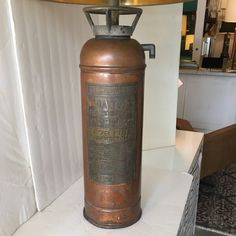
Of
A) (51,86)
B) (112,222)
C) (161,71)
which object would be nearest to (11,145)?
(51,86)

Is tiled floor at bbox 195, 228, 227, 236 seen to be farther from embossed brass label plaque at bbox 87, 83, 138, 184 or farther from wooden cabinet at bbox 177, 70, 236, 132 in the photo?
wooden cabinet at bbox 177, 70, 236, 132

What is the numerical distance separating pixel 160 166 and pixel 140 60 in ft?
1.75

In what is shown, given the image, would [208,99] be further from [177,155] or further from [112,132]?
[112,132]

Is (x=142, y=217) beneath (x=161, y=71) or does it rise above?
beneath

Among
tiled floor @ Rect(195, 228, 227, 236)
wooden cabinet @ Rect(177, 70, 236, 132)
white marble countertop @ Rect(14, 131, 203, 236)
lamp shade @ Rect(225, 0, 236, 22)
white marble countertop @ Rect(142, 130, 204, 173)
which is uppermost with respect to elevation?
lamp shade @ Rect(225, 0, 236, 22)

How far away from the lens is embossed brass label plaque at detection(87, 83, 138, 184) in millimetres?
546

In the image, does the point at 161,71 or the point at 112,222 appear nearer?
the point at 112,222

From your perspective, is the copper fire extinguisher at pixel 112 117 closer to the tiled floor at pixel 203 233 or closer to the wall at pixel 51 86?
the wall at pixel 51 86

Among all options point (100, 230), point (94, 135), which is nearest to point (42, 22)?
point (94, 135)

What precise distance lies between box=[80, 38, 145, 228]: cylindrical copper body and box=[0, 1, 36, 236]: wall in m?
0.15

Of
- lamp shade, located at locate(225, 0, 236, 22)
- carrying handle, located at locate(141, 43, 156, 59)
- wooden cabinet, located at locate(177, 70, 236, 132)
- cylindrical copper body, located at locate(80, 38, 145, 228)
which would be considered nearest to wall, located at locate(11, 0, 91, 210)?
cylindrical copper body, located at locate(80, 38, 145, 228)

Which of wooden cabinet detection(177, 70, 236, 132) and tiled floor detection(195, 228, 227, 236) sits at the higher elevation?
wooden cabinet detection(177, 70, 236, 132)

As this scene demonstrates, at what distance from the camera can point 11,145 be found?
60 centimetres

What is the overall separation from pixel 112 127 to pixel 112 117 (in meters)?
0.02
